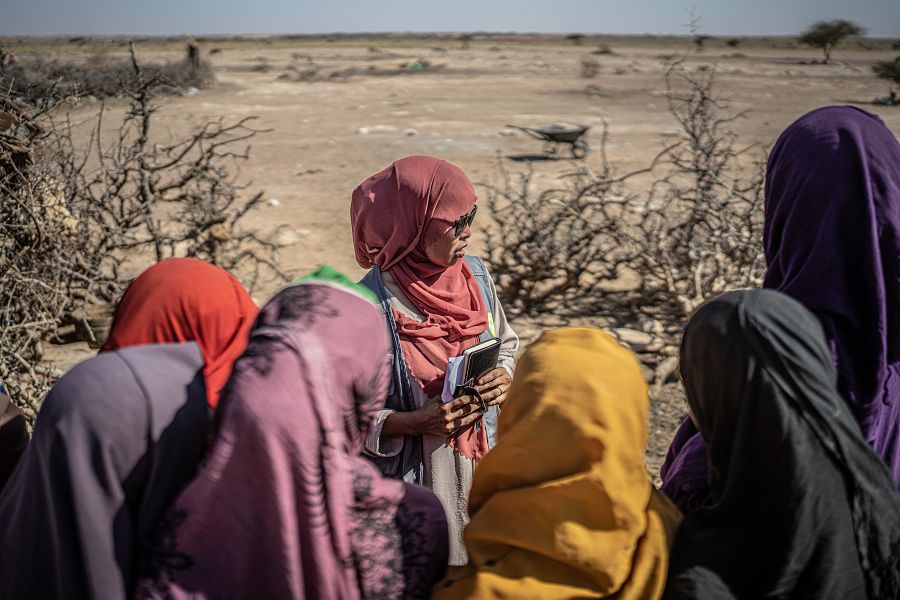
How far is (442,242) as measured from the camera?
222cm

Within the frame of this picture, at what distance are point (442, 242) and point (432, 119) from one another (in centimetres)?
1496

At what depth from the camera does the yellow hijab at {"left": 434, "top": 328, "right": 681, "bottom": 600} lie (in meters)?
1.16

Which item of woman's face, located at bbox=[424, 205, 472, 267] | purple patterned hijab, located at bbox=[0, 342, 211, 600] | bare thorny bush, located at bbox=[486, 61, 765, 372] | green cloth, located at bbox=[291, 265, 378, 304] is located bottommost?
bare thorny bush, located at bbox=[486, 61, 765, 372]

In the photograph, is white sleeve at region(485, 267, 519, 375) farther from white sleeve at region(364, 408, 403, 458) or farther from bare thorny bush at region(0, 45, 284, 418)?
bare thorny bush at region(0, 45, 284, 418)

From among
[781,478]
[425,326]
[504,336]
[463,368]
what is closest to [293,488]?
[781,478]

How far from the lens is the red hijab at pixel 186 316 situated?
1405mm

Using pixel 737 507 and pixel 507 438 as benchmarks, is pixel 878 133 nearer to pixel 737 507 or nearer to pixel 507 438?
pixel 737 507

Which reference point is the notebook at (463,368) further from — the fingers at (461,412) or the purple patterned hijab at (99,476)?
the purple patterned hijab at (99,476)

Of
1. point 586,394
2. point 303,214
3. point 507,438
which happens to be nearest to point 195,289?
point 507,438

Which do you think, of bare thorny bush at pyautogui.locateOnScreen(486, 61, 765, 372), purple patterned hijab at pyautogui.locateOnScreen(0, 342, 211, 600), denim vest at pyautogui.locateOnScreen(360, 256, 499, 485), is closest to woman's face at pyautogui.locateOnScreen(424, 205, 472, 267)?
denim vest at pyautogui.locateOnScreen(360, 256, 499, 485)

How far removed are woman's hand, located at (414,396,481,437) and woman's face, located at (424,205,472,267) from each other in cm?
43

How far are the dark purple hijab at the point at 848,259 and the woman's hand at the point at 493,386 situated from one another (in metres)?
0.66

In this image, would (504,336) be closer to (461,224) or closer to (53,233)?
(461,224)

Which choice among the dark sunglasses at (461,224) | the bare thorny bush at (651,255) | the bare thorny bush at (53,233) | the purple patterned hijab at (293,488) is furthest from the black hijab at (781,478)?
the bare thorny bush at (651,255)
